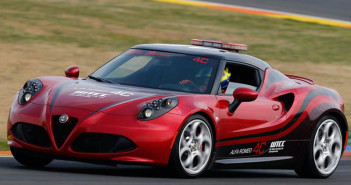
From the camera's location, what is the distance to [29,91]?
7.58 m

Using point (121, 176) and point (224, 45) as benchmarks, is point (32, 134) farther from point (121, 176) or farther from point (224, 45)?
point (224, 45)

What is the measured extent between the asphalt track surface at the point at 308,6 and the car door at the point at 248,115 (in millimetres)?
15996

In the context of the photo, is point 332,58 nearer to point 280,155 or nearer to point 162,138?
point 280,155

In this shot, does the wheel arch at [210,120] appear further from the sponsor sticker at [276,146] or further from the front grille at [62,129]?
the front grille at [62,129]

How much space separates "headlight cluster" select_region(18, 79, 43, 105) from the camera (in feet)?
24.6

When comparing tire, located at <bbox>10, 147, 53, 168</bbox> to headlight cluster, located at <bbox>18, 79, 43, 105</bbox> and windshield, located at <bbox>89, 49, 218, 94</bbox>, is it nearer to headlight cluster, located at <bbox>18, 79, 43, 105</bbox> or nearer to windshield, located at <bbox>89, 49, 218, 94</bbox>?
headlight cluster, located at <bbox>18, 79, 43, 105</bbox>

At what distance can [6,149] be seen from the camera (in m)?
9.65

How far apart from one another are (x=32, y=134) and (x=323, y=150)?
128 inches

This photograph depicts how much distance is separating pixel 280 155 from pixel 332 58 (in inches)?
479

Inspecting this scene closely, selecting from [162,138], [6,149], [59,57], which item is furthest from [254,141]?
[59,57]

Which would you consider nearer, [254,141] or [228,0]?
[254,141]

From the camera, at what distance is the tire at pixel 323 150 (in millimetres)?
8609

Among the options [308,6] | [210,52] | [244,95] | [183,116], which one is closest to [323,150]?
[244,95]

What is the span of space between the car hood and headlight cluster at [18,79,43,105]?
0.58 ft
